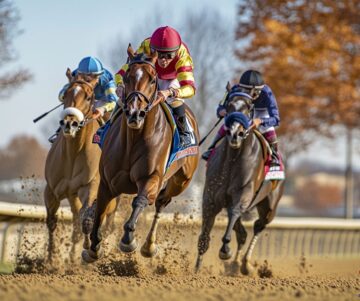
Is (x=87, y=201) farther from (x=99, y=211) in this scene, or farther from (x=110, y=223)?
(x=99, y=211)

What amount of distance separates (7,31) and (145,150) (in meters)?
9.57

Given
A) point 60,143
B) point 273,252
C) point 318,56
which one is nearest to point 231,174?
point 60,143

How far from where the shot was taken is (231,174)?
10.7 meters

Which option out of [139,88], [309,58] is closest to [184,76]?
[139,88]

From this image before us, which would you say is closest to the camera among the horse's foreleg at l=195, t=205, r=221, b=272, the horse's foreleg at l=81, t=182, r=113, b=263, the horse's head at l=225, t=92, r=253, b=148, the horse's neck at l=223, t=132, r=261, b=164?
the horse's foreleg at l=81, t=182, r=113, b=263

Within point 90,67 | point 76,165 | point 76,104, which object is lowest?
point 76,165

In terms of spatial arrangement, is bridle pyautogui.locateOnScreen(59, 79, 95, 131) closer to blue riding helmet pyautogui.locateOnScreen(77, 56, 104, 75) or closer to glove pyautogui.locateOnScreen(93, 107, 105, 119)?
glove pyautogui.locateOnScreen(93, 107, 105, 119)

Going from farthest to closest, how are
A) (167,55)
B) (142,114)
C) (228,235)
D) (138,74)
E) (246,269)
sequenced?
1. (246,269)
2. (228,235)
3. (167,55)
4. (138,74)
5. (142,114)

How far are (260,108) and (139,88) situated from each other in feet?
12.6

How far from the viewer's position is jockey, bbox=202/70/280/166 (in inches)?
427

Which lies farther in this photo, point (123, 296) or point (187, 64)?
point (187, 64)

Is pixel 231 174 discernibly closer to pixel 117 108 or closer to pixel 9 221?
pixel 117 108

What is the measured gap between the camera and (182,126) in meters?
9.07

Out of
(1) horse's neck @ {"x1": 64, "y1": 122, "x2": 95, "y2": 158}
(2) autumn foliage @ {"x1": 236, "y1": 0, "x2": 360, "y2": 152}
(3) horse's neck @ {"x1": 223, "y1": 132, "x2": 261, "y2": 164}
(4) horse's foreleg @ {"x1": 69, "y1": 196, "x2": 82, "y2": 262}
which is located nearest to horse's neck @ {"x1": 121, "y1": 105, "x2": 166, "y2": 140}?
(1) horse's neck @ {"x1": 64, "y1": 122, "x2": 95, "y2": 158}
